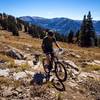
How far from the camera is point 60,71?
12.8 metres

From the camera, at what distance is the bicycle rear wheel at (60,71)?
12.8 m

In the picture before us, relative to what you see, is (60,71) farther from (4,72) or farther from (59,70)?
(4,72)

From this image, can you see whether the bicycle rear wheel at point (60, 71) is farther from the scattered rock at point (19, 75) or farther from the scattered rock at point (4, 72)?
the scattered rock at point (4, 72)

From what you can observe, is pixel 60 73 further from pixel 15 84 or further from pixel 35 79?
pixel 15 84

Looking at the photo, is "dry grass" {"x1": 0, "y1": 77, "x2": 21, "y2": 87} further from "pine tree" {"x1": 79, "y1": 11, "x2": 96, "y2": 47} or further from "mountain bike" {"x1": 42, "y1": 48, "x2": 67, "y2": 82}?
"pine tree" {"x1": 79, "y1": 11, "x2": 96, "y2": 47}

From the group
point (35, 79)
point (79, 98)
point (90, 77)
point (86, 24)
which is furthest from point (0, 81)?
point (86, 24)

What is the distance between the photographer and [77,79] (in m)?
13.5

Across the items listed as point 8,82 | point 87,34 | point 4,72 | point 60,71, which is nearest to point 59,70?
point 60,71

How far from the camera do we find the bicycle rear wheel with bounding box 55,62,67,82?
12.8 m

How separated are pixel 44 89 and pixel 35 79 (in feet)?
5.67

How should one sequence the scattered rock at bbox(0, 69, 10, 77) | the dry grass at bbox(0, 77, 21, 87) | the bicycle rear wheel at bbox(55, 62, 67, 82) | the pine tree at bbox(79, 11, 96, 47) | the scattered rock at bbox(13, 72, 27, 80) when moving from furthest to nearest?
1. the pine tree at bbox(79, 11, 96, 47)
2. the scattered rock at bbox(0, 69, 10, 77)
3. the bicycle rear wheel at bbox(55, 62, 67, 82)
4. the scattered rock at bbox(13, 72, 27, 80)
5. the dry grass at bbox(0, 77, 21, 87)

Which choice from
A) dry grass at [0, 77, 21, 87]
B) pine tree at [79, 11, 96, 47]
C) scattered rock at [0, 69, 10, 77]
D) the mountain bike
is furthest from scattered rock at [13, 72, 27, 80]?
pine tree at [79, 11, 96, 47]

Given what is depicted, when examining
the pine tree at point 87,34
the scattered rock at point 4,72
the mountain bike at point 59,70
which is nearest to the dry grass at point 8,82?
the scattered rock at point 4,72

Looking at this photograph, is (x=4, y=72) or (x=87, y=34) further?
(x=87, y=34)
